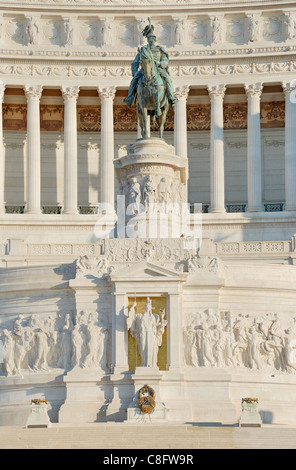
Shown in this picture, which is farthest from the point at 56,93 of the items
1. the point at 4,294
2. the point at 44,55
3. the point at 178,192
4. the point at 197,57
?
the point at 4,294

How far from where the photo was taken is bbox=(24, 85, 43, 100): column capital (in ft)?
294

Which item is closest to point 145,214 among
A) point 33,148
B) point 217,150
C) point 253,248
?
point 253,248

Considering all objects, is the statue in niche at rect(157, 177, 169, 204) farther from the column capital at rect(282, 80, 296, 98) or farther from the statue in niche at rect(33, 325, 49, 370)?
the column capital at rect(282, 80, 296, 98)

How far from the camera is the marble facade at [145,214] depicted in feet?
168

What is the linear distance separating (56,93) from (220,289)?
42.8 meters

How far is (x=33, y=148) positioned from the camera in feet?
291

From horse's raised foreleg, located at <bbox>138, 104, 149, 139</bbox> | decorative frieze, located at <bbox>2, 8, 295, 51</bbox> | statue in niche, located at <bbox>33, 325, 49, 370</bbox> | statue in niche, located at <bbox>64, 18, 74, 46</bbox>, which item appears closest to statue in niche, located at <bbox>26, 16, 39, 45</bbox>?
decorative frieze, located at <bbox>2, 8, 295, 51</bbox>

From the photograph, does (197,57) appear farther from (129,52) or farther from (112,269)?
(112,269)

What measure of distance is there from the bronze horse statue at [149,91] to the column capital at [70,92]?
30.0m

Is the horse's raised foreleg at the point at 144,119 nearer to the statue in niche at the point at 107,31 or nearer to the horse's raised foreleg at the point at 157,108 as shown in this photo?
the horse's raised foreleg at the point at 157,108

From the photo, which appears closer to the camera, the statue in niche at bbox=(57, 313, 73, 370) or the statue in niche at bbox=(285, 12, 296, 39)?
the statue in niche at bbox=(57, 313, 73, 370)

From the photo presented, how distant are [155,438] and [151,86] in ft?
70.5

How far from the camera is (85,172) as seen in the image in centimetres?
9438

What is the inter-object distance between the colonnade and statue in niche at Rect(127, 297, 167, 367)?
36373 mm
